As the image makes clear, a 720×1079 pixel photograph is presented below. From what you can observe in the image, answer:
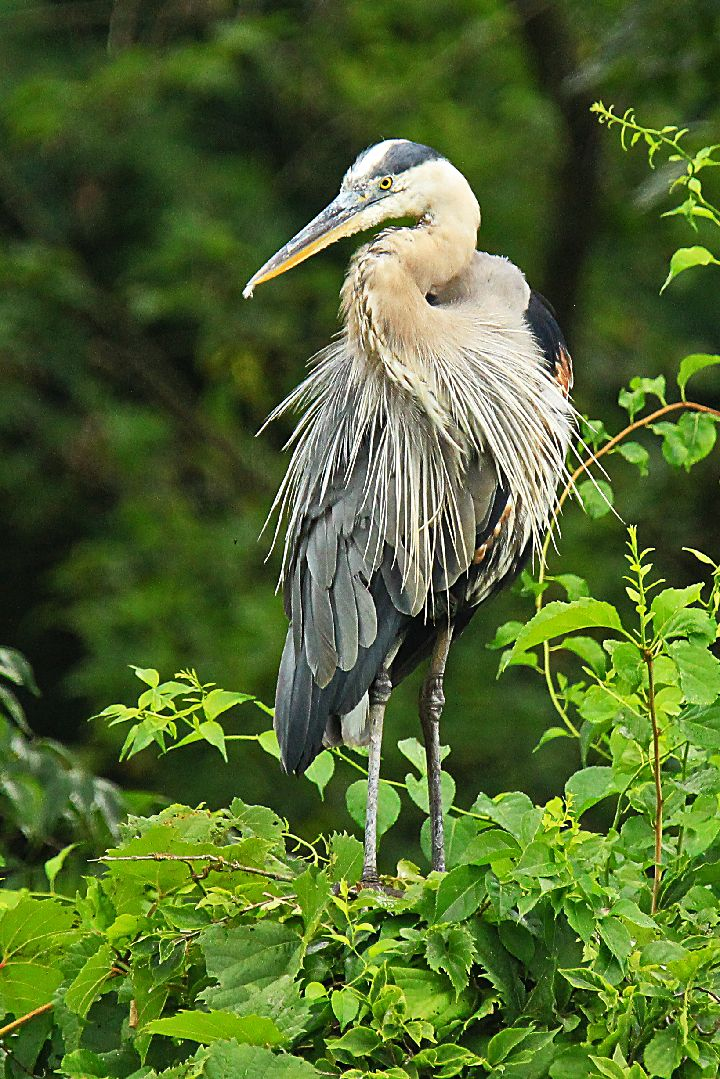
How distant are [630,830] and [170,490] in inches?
169

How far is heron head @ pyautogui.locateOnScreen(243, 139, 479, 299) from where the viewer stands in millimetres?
2617

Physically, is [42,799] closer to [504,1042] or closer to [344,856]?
[344,856]

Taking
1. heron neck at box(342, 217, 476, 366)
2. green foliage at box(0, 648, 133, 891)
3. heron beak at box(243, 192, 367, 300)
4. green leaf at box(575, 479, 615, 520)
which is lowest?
green foliage at box(0, 648, 133, 891)

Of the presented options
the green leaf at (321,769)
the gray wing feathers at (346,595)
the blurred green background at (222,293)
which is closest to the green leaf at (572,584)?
the gray wing feathers at (346,595)

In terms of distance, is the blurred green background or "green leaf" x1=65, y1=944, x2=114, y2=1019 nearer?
"green leaf" x1=65, y1=944, x2=114, y2=1019

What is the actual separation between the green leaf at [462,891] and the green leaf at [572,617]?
26 centimetres

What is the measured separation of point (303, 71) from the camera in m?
6.14

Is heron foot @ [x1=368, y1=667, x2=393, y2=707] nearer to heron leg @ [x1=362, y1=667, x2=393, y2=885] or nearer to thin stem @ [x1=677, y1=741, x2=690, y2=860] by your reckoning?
heron leg @ [x1=362, y1=667, x2=393, y2=885]

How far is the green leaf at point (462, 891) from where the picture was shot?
167 cm

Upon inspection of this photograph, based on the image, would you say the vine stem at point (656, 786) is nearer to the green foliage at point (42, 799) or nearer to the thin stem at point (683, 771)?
the thin stem at point (683, 771)

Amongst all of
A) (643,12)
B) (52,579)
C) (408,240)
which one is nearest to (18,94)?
(52,579)

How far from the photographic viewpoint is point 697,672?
165 cm

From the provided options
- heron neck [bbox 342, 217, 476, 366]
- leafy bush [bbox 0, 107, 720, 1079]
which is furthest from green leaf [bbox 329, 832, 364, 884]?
heron neck [bbox 342, 217, 476, 366]

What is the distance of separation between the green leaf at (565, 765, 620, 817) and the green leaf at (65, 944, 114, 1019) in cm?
59
